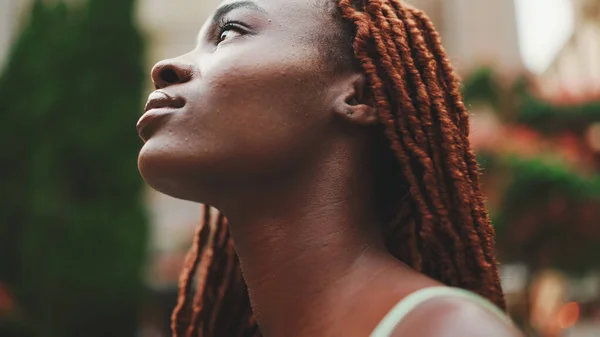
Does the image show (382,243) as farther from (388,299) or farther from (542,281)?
(542,281)

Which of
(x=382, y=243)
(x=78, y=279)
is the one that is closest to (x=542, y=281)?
(x=78, y=279)

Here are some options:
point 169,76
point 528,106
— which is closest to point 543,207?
point 528,106

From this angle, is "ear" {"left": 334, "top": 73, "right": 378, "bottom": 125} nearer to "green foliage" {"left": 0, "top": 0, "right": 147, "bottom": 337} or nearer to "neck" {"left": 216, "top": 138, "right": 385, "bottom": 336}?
"neck" {"left": 216, "top": 138, "right": 385, "bottom": 336}

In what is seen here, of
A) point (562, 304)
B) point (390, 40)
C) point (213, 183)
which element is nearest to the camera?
point (213, 183)

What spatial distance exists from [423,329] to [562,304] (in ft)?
47.3

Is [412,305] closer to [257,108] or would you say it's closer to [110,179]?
[257,108]

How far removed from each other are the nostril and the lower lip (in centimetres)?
11

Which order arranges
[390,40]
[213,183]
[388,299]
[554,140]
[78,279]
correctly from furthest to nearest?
[554,140] → [78,279] → [390,40] → [213,183] → [388,299]

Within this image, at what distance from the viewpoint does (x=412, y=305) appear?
1.79 meters

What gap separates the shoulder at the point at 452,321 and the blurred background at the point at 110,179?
9.23 metres

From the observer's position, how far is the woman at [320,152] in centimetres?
203

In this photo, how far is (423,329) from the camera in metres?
1.70

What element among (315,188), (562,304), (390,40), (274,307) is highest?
(390,40)

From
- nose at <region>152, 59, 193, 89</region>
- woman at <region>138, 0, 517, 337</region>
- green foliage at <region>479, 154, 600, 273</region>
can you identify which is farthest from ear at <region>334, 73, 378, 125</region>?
green foliage at <region>479, 154, 600, 273</region>
